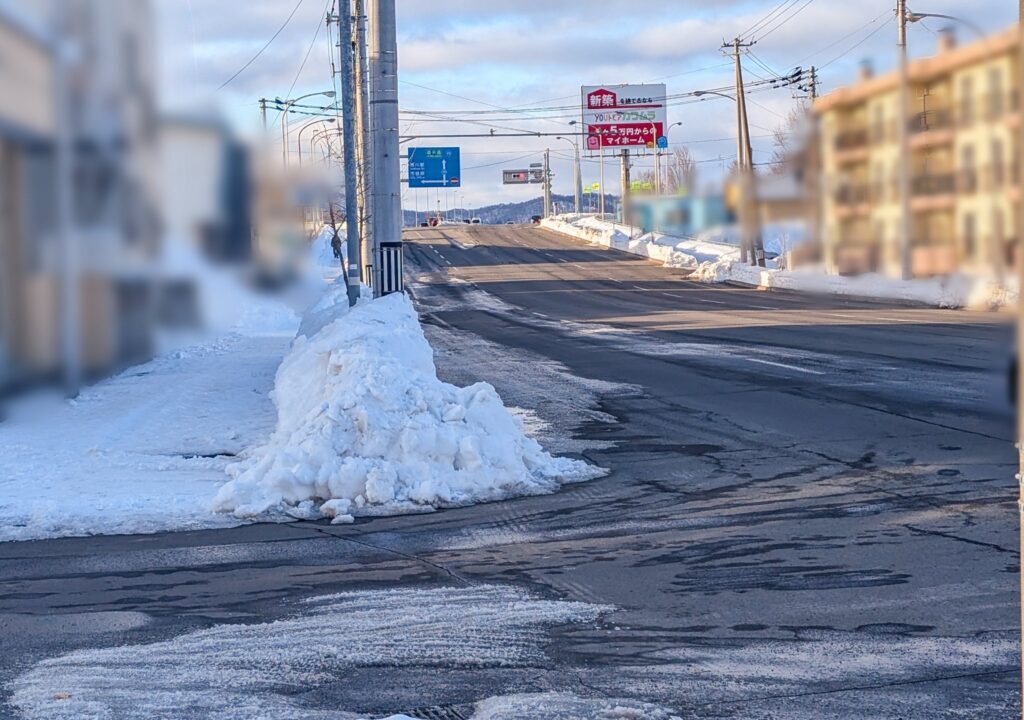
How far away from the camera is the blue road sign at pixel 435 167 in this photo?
256 feet

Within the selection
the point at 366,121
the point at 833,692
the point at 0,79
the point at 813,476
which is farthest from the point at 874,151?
the point at 366,121

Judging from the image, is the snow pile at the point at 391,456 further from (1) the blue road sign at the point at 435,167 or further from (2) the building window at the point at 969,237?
(1) the blue road sign at the point at 435,167

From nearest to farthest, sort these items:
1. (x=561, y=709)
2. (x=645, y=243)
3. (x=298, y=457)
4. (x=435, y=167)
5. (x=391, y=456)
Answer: (x=561, y=709) < (x=298, y=457) < (x=391, y=456) < (x=645, y=243) < (x=435, y=167)

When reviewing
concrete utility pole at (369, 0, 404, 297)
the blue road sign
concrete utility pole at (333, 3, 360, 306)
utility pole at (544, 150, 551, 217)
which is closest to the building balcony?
concrete utility pole at (369, 0, 404, 297)

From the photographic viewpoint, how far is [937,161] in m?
1.77

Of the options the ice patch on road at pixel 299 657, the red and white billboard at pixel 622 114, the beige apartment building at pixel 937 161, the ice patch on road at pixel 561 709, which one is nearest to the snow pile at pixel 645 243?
the red and white billboard at pixel 622 114

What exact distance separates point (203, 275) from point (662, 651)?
1048 cm

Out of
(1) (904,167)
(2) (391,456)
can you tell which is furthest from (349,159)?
(1) (904,167)

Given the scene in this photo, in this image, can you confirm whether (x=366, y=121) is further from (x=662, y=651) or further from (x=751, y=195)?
(x=751, y=195)

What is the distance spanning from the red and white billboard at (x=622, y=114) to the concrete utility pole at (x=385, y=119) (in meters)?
52.0

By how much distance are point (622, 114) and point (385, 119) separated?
53555 millimetres

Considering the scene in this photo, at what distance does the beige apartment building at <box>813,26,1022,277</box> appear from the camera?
1702 millimetres

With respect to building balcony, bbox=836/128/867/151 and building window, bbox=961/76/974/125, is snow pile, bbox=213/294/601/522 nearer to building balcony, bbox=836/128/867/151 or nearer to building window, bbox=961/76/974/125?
building balcony, bbox=836/128/867/151

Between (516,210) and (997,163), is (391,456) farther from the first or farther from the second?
(516,210)
